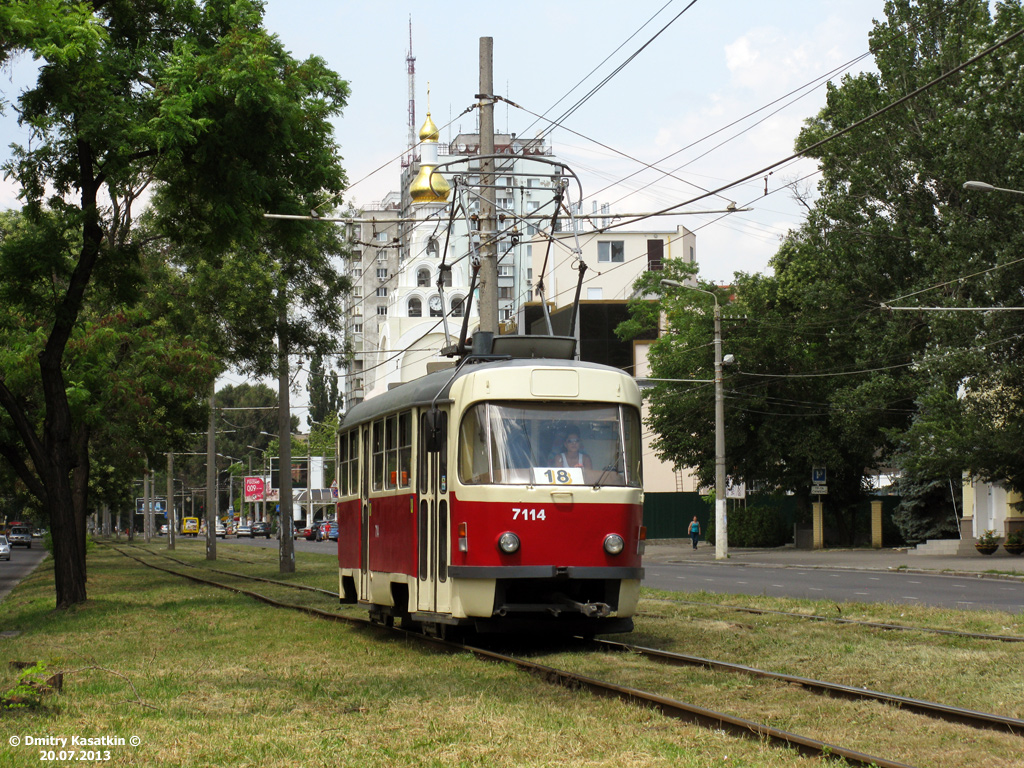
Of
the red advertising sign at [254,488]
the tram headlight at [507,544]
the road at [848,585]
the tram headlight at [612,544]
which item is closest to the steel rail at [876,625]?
the road at [848,585]

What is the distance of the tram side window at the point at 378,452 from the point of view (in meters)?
15.9

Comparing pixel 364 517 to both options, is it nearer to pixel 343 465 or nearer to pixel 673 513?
pixel 343 465

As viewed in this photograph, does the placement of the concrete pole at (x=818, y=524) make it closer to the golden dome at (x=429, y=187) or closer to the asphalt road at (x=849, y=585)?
the asphalt road at (x=849, y=585)

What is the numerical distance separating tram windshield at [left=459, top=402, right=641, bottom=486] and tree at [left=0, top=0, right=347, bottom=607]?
514 centimetres

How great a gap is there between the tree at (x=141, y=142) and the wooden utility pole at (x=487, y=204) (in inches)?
127

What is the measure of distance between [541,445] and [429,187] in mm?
25533

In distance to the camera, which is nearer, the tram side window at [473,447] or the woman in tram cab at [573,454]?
the tram side window at [473,447]

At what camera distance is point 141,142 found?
53.0 feet

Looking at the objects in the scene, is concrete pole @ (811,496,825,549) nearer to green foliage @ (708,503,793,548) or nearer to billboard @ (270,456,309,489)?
green foliage @ (708,503,793,548)

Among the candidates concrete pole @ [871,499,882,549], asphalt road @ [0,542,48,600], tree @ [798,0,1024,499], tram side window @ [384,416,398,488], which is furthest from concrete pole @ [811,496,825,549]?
tram side window @ [384,416,398,488]

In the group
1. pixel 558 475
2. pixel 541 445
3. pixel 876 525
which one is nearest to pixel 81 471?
pixel 541 445

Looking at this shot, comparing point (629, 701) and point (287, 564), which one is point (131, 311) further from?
point (629, 701)

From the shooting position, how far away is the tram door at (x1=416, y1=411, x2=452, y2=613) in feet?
43.5

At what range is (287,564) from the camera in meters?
34.3
